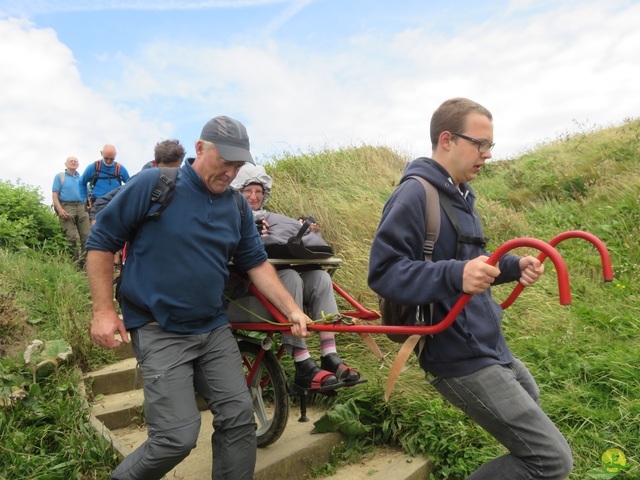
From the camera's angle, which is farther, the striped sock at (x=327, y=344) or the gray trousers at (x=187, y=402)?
the striped sock at (x=327, y=344)

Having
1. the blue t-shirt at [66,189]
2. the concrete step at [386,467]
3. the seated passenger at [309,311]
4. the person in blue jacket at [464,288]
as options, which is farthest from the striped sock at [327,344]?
the blue t-shirt at [66,189]

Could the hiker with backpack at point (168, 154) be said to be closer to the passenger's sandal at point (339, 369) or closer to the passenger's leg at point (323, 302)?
the passenger's leg at point (323, 302)

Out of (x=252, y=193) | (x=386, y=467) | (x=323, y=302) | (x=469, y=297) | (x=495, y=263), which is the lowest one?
(x=386, y=467)

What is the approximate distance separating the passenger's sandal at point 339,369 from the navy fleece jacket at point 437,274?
4.50 ft

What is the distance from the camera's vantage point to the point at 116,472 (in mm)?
2656

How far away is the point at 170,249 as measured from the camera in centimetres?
275

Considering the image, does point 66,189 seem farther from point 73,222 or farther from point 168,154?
point 168,154

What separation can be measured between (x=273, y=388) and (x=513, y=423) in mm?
1984

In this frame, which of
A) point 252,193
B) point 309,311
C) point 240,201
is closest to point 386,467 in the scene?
point 309,311

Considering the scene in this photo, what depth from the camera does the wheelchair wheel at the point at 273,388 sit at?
3646mm

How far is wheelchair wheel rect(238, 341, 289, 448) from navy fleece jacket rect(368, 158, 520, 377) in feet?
4.98

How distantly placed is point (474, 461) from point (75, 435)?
8.67 feet

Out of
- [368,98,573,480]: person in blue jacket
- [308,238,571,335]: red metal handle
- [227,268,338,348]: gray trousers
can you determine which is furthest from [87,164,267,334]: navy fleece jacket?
[368,98,573,480]: person in blue jacket

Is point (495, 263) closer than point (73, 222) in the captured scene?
Yes
